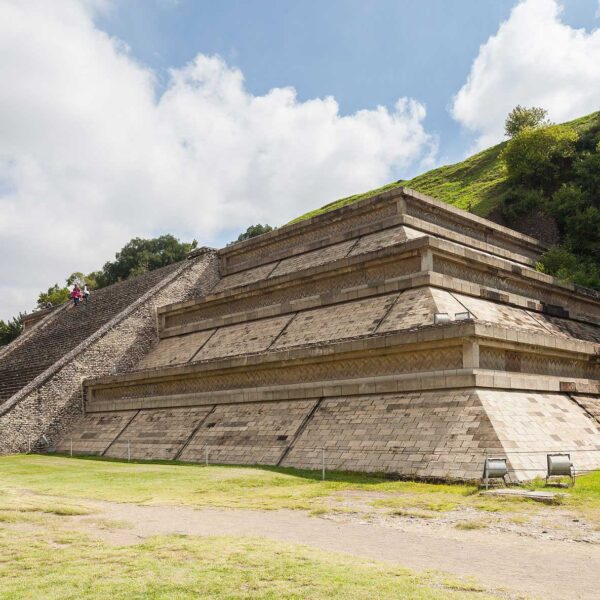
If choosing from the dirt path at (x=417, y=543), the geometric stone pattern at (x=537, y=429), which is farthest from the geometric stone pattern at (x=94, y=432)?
Answer: the geometric stone pattern at (x=537, y=429)

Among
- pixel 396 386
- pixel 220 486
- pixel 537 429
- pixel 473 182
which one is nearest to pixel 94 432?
pixel 220 486

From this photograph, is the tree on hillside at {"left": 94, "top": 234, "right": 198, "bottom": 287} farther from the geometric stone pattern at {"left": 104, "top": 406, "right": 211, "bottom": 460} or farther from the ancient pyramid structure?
the geometric stone pattern at {"left": 104, "top": 406, "right": 211, "bottom": 460}

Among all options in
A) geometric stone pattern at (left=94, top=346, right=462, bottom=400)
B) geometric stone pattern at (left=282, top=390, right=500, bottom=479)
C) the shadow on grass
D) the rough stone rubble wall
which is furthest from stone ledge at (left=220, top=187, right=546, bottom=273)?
the shadow on grass

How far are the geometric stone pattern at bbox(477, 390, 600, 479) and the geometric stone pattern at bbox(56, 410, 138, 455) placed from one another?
39.5 ft

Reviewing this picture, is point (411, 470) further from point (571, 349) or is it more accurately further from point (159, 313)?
point (159, 313)

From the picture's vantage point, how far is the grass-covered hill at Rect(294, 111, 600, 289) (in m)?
25.9

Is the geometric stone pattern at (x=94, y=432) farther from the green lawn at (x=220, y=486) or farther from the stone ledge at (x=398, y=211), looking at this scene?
the stone ledge at (x=398, y=211)

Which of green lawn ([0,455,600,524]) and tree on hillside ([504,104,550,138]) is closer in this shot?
green lawn ([0,455,600,524])

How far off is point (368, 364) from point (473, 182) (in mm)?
30291

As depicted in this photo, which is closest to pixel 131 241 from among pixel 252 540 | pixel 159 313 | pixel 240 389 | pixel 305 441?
pixel 159 313

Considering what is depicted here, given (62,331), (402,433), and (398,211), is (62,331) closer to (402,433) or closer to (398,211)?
(398,211)

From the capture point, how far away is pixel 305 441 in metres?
13.3

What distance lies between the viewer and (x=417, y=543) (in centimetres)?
652

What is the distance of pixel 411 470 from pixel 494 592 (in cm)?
629
